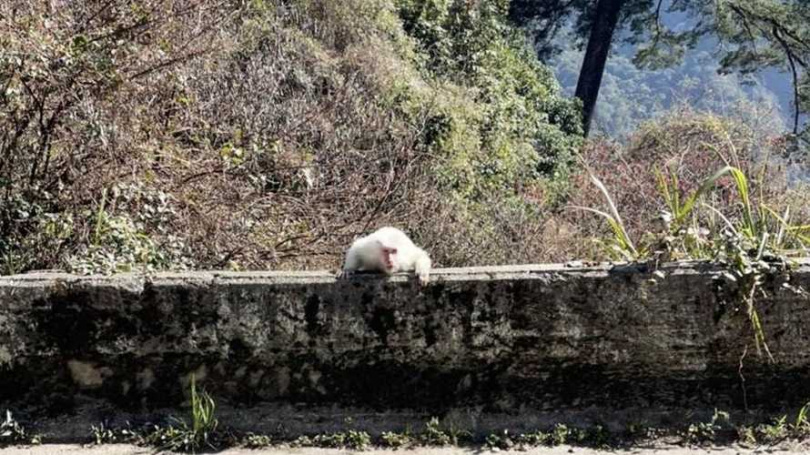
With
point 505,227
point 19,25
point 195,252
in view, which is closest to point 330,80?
point 505,227

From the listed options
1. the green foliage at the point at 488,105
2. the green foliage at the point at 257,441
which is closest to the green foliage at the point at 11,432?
the green foliage at the point at 257,441

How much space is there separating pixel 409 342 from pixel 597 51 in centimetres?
2186

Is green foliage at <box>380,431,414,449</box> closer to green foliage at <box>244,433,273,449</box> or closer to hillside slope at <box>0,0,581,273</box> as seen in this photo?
green foliage at <box>244,433,273,449</box>

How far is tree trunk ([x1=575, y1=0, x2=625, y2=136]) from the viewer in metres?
24.2

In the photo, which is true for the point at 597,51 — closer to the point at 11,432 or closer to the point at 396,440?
the point at 396,440

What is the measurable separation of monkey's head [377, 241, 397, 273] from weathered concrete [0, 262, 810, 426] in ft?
1.08

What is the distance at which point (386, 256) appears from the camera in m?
4.55

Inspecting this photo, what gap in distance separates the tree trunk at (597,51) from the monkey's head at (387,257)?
20.4 metres

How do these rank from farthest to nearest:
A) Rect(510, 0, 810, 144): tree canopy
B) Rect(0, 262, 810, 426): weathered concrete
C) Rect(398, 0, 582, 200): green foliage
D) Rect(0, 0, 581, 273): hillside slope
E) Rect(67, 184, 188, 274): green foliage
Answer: Rect(510, 0, 810, 144): tree canopy < Rect(398, 0, 582, 200): green foliage < Rect(0, 0, 581, 273): hillside slope < Rect(67, 184, 188, 274): green foliage < Rect(0, 262, 810, 426): weathered concrete

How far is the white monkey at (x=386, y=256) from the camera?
14.5ft

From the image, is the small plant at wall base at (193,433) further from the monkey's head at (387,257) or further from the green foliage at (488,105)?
the green foliage at (488,105)

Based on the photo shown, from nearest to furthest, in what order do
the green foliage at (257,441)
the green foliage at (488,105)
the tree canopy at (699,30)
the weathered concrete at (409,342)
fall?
the green foliage at (257,441) < the weathered concrete at (409,342) < the green foliage at (488,105) < the tree canopy at (699,30)

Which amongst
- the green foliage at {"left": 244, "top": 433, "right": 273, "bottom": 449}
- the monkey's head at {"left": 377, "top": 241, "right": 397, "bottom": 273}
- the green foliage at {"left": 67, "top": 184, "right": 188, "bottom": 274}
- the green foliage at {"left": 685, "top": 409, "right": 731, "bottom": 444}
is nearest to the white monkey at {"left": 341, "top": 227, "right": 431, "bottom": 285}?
the monkey's head at {"left": 377, "top": 241, "right": 397, "bottom": 273}

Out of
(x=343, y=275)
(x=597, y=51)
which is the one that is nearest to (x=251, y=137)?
(x=343, y=275)
